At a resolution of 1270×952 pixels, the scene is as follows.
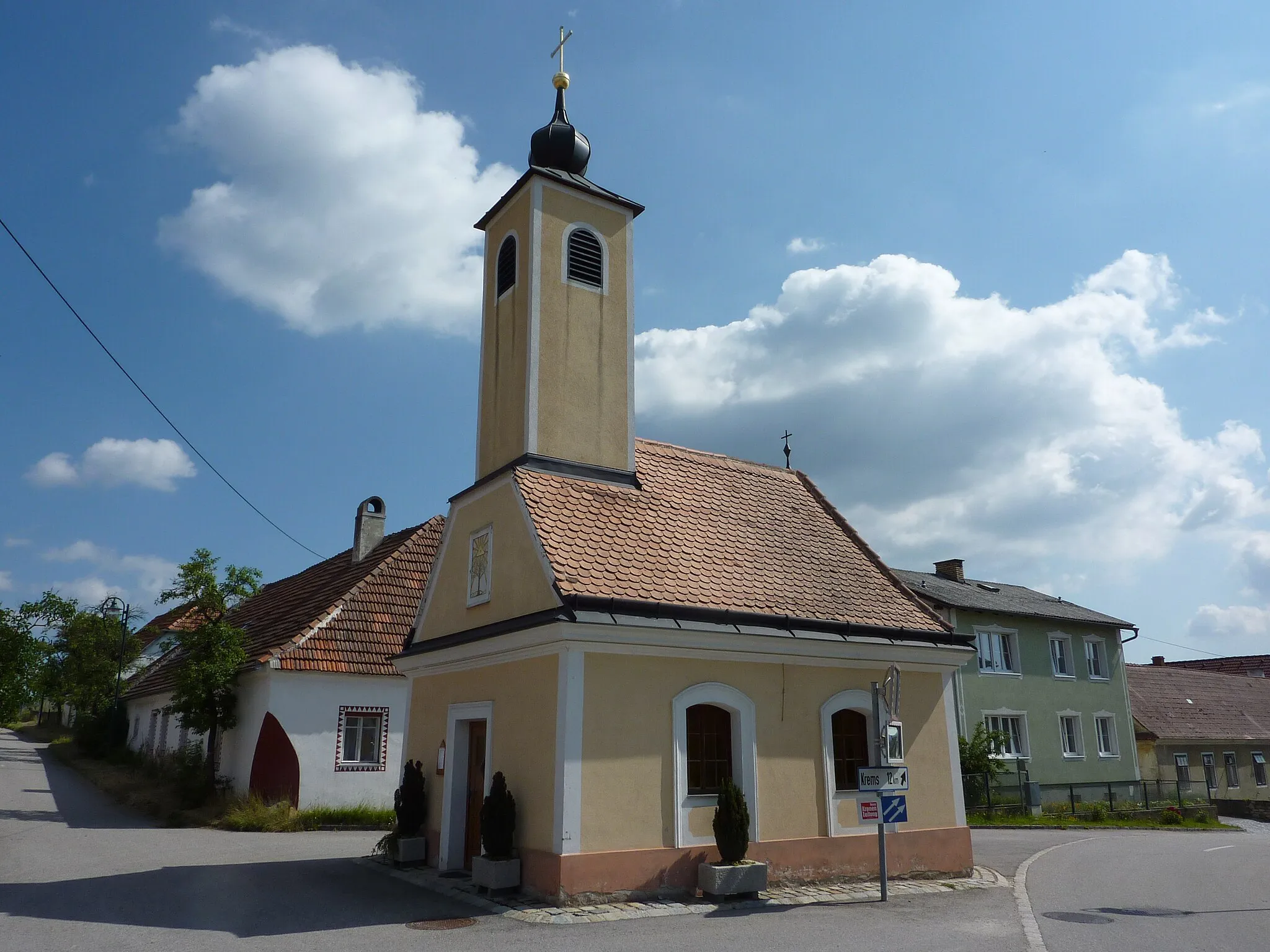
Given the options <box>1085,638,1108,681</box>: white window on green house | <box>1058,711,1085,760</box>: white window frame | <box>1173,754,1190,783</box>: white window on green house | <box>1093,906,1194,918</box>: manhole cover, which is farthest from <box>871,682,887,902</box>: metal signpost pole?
<box>1173,754,1190,783</box>: white window on green house

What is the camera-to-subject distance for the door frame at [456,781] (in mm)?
13336

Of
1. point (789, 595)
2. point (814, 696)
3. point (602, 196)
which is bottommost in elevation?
point (814, 696)

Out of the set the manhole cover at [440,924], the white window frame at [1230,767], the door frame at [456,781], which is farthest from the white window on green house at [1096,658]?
the manhole cover at [440,924]

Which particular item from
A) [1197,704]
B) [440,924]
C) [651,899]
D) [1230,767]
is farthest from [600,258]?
[1197,704]

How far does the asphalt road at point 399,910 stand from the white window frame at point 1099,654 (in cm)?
1833

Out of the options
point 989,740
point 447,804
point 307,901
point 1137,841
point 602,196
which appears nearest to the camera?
point 307,901

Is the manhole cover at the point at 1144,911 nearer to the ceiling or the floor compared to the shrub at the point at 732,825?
nearer to the floor

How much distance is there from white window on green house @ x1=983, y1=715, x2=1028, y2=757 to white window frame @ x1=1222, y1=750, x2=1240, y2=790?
14.4 metres

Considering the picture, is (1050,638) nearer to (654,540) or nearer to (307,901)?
(654,540)

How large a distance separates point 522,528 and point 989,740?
21.0 m

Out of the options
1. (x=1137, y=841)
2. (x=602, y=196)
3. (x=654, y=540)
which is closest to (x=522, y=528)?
(x=654, y=540)

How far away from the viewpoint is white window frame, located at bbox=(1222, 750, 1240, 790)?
1556 inches

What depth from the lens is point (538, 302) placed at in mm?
14859

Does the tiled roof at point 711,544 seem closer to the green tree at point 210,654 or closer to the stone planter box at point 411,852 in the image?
the stone planter box at point 411,852
